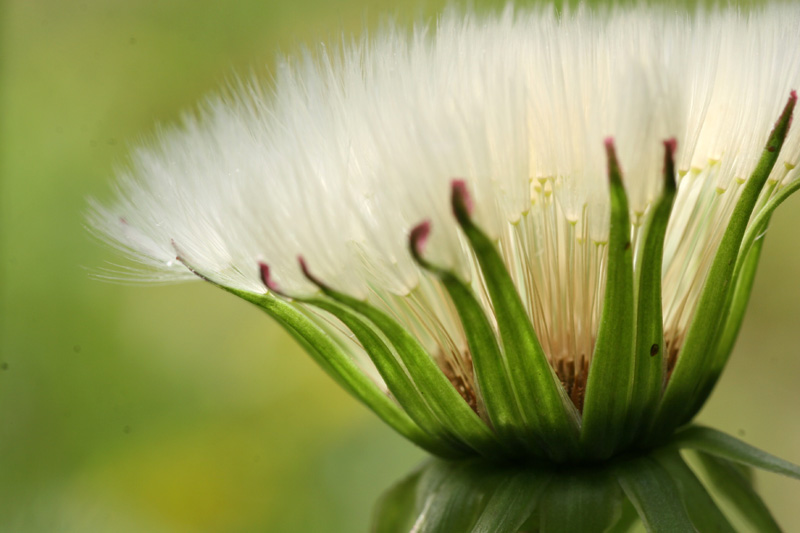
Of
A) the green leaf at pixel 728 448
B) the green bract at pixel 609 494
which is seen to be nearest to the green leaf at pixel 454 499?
the green bract at pixel 609 494

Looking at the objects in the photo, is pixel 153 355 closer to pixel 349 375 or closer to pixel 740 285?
pixel 349 375

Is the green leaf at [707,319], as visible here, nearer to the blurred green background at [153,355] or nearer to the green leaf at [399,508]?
the green leaf at [399,508]

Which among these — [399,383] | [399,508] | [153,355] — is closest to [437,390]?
[399,383]

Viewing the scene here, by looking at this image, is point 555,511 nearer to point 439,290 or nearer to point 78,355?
point 439,290

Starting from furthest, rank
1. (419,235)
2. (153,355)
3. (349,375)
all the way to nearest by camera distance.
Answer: (153,355)
(349,375)
(419,235)

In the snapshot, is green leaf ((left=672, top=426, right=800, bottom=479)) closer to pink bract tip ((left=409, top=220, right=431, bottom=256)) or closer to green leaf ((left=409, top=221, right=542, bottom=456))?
green leaf ((left=409, top=221, right=542, bottom=456))

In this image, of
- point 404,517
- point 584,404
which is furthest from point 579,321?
point 404,517

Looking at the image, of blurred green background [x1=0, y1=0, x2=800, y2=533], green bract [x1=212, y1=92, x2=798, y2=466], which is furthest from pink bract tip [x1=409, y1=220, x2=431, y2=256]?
blurred green background [x1=0, y1=0, x2=800, y2=533]
